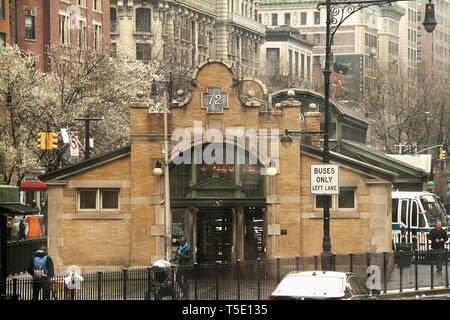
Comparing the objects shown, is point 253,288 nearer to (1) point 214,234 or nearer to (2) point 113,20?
(1) point 214,234

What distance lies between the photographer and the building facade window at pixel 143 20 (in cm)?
11262

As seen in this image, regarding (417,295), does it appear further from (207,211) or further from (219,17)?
(219,17)

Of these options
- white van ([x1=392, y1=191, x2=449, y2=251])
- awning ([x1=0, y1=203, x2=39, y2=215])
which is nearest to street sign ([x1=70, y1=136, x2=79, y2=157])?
white van ([x1=392, y1=191, x2=449, y2=251])

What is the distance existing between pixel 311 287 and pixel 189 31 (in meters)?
104

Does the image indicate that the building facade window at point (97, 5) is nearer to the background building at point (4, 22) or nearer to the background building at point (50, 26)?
the background building at point (50, 26)

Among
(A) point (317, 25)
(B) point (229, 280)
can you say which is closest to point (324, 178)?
(B) point (229, 280)

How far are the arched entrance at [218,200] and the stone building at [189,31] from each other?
178ft

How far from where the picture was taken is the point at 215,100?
37344mm

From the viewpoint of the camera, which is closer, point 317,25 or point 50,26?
point 50,26

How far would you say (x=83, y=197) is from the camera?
37781 millimetres

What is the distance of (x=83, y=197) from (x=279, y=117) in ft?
24.4

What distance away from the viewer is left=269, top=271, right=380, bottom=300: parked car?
20.5 meters

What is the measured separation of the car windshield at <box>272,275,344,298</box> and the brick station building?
609 inches
